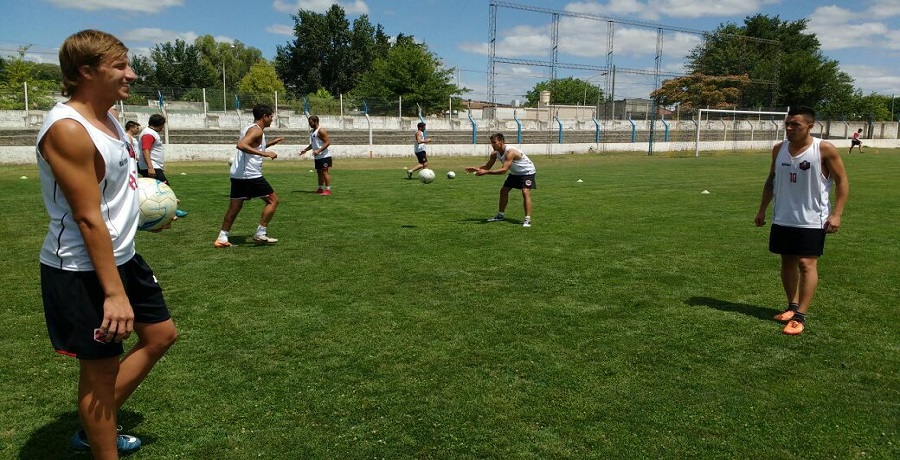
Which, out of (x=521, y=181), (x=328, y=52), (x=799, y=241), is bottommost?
(x=799, y=241)

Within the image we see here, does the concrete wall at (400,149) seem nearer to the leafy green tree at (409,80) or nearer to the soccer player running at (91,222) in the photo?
the leafy green tree at (409,80)

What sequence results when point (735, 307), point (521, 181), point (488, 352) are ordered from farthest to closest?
point (521, 181) < point (735, 307) < point (488, 352)

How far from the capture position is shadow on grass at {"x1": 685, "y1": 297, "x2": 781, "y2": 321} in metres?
5.80

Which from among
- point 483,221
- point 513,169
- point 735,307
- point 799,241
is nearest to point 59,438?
point 735,307

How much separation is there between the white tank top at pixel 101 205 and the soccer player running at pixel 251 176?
20.2 ft

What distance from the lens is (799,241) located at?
551cm

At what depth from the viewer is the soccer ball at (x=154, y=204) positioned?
14.8ft

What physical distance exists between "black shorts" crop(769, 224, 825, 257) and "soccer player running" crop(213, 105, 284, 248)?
6.42 metres

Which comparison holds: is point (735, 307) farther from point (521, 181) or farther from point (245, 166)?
point (245, 166)

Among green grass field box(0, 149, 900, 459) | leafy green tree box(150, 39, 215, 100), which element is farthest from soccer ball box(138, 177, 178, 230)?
leafy green tree box(150, 39, 215, 100)

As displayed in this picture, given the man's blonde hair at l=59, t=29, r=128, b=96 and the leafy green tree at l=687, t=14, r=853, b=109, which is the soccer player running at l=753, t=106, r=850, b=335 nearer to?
the man's blonde hair at l=59, t=29, r=128, b=96

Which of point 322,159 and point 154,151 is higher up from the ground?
point 154,151

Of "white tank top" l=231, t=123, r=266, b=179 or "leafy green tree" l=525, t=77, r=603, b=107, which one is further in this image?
"leafy green tree" l=525, t=77, r=603, b=107

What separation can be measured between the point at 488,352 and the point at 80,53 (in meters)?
3.34
